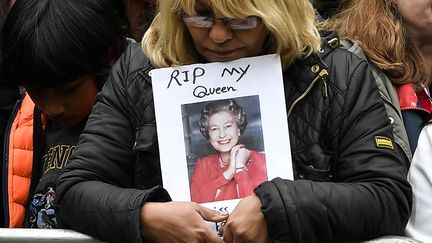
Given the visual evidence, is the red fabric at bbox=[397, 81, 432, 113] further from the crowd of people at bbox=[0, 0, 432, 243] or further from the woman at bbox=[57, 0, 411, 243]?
the woman at bbox=[57, 0, 411, 243]

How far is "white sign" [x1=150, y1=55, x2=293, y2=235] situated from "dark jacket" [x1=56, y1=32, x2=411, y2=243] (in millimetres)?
52

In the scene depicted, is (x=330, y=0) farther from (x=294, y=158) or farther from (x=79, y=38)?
(x=294, y=158)

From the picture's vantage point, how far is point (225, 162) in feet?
7.29

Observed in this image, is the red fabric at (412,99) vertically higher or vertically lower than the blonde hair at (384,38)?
lower

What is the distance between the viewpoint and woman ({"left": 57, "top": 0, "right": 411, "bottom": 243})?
2.08 m

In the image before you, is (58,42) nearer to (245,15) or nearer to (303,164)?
(245,15)

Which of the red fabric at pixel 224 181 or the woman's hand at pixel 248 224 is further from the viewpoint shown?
the red fabric at pixel 224 181

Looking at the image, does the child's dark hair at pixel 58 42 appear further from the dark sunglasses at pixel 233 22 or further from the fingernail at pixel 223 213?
the fingernail at pixel 223 213

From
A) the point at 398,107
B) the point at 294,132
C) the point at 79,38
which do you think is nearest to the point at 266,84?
the point at 294,132

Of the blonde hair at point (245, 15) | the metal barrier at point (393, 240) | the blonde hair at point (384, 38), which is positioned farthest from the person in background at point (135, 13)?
the metal barrier at point (393, 240)

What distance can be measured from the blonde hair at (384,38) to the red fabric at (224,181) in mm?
763

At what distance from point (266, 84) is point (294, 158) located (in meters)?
0.20

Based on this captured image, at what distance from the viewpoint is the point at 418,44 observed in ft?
9.76

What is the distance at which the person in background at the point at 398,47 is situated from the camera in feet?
9.02
